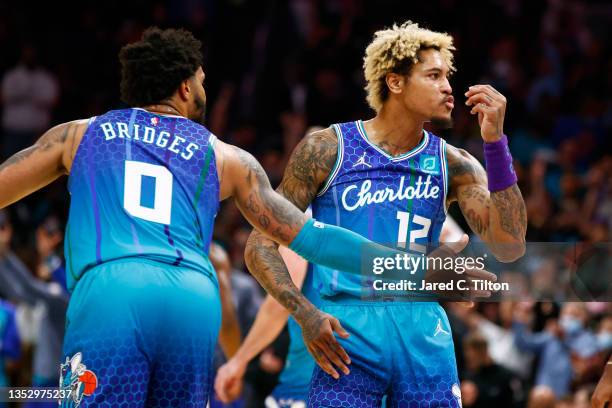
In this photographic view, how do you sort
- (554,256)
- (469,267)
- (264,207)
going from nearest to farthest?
(264,207) → (469,267) → (554,256)

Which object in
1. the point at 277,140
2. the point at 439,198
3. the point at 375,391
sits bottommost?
the point at 375,391

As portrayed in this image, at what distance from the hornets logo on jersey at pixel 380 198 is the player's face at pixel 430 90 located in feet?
0.69

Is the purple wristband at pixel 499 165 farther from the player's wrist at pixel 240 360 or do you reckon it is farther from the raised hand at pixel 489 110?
the player's wrist at pixel 240 360

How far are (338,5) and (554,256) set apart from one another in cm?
1042

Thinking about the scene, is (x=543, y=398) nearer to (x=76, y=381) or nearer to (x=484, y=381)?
(x=484, y=381)

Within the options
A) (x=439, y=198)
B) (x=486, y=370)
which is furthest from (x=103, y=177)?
(x=486, y=370)

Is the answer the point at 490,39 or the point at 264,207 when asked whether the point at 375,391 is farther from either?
the point at 490,39

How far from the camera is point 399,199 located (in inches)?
226

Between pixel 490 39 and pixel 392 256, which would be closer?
pixel 392 256

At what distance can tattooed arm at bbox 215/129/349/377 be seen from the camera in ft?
17.0

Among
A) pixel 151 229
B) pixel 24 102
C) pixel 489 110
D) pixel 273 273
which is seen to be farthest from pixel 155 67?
pixel 24 102

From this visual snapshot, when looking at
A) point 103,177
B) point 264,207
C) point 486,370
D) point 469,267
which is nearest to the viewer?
point 103,177

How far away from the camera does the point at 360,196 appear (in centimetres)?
574

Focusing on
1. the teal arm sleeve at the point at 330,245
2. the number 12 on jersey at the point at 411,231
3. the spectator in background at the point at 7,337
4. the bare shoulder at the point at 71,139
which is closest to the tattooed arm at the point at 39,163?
the bare shoulder at the point at 71,139
